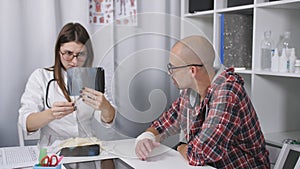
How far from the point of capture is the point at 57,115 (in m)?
1.36

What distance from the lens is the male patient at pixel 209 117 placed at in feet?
3.57

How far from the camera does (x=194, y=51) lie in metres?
1.08

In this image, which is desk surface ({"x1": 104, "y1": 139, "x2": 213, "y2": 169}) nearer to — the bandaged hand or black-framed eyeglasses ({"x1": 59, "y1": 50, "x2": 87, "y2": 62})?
the bandaged hand

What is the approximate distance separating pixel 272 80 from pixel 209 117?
66 cm

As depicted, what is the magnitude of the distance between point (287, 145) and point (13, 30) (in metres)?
1.33

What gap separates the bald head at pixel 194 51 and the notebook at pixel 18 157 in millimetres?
552

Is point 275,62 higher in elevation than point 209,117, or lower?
higher

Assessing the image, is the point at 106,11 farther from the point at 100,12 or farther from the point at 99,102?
the point at 99,102

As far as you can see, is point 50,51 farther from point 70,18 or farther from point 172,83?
point 172,83

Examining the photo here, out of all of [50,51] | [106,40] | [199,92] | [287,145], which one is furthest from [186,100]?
[50,51]

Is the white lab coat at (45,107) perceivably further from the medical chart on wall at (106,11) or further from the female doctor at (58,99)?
the medical chart on wall at (106,11)

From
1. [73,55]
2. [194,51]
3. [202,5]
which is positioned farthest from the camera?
[202,5]

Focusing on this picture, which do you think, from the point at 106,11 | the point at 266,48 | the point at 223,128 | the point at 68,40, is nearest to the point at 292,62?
the point at 266,48

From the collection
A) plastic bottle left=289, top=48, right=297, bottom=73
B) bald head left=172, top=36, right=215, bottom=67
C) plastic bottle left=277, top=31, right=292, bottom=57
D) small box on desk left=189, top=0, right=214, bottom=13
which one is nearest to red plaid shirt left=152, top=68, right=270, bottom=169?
bald head left=172, top=36, right=215, bottom=67
